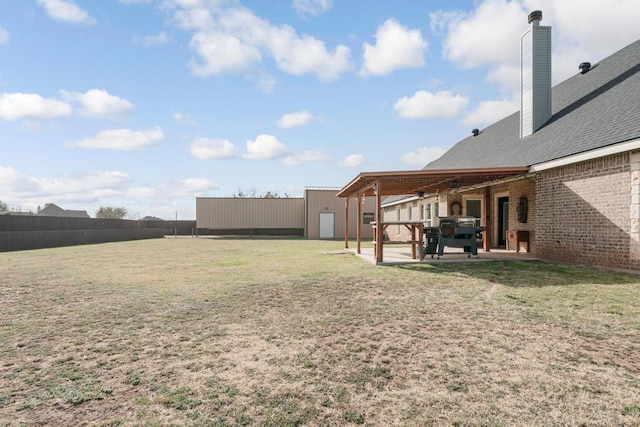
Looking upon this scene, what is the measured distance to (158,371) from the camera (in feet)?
10.5

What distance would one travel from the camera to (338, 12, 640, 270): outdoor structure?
808 cm

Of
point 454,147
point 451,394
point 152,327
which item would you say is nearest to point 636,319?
point 451,394

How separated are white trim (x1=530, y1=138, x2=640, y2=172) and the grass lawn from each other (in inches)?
106

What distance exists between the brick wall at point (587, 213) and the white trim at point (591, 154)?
11.8 inches

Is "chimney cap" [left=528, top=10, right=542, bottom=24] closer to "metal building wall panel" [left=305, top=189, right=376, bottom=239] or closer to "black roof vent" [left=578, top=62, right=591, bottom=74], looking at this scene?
"black roof vent" [left=578, top=62, right=591, bottom=74]

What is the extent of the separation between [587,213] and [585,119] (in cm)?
313

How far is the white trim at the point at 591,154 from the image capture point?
744 cm

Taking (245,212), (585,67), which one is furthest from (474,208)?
(245,212)

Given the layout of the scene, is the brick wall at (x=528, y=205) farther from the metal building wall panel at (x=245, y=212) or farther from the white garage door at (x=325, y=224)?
the metal building wall panel at (x=245, y=212)

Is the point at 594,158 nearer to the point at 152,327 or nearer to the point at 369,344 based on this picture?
the point at 369,344

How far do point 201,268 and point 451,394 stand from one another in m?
8.30

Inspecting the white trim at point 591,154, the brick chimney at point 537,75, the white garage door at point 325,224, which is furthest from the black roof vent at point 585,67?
the white garage door at point 325,224

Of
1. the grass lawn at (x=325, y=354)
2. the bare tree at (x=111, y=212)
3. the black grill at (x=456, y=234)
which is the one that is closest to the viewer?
the grass lawn at (x=325, y=354)

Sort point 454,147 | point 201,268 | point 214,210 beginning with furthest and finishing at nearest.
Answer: point 214,210
point 454,147
point 201,268
